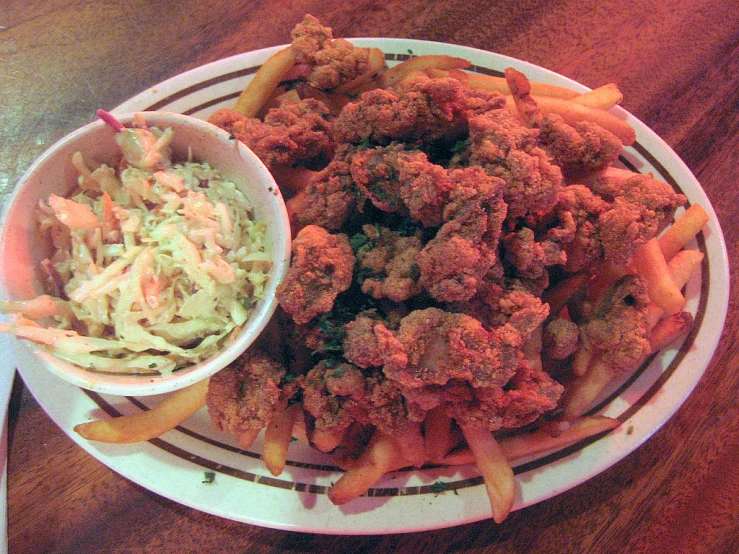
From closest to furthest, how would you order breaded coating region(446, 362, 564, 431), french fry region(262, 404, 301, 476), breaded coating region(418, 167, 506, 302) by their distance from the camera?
breaded coating region(418, 167, 506, 302) → breaded coating region(446, 362, 564, 431) → french fry region(262, 404, 301, 476)

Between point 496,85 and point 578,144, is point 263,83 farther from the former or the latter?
point 578,144

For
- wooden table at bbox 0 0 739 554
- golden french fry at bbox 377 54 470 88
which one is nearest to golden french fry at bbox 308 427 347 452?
wooden table at bbox 0 0 739 554

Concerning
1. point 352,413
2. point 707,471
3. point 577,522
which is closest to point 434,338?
point 352,413

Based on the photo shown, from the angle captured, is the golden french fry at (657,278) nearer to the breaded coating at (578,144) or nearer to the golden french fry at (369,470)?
the breaded coating at (578,144)

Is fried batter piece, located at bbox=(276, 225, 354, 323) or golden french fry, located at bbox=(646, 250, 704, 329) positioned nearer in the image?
fried batter piece, located at bbox=(276, 225, 354, 323)

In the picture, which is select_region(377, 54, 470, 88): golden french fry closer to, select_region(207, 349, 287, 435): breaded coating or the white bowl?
the white bowl

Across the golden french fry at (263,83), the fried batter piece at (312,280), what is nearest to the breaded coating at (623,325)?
the fried batter piece at (312,280)
